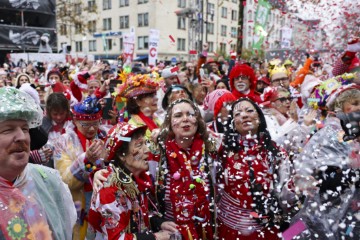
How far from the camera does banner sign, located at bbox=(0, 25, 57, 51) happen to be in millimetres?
28931

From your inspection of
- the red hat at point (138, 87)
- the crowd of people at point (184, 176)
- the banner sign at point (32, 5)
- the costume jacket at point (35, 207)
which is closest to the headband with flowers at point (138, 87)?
the red hat at point (138, 87)

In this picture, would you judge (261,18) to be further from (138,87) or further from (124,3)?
(124,3)

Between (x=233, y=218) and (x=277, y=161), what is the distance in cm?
60

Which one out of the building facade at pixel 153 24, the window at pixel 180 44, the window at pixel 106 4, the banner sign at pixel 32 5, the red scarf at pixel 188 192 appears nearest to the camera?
the red scarf at pixel 188 192

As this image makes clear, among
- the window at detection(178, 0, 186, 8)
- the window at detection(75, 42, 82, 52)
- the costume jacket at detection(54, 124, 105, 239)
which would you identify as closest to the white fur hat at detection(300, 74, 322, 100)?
the costume jacket at detection(54, 124, 105, 239)

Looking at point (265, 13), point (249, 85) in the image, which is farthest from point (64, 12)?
point (249, 85)

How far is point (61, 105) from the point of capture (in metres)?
4.26

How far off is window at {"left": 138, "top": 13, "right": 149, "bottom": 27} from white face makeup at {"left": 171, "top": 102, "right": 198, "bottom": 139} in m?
42.5

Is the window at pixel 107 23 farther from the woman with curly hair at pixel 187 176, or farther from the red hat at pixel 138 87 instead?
the woman with curly hair at pixel 187 176

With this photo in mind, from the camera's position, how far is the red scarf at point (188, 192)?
2803mm

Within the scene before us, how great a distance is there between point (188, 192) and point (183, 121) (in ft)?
1.97

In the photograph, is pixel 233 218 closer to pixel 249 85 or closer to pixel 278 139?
pixel 278 139

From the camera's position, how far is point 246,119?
3.05 metres

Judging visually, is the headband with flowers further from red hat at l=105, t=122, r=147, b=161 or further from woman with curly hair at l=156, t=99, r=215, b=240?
red hat at l=105, t=122, r=147, b=161
